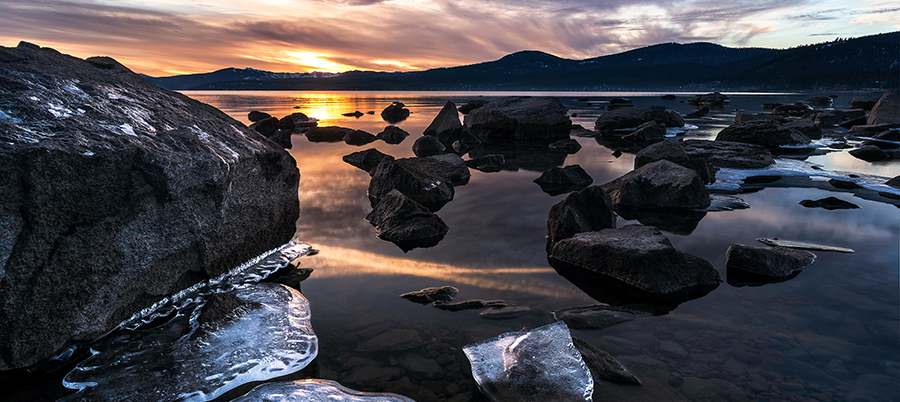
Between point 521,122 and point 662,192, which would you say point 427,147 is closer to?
point 521,122

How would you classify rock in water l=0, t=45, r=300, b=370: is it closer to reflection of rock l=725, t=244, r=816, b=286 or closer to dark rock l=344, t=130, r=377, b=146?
reflection of rock l=725, t=244, r=816, b=286

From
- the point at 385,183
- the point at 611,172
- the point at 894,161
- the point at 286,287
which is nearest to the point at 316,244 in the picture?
the point at 286,287

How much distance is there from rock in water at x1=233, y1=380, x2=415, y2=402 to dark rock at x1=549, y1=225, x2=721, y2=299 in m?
2.39

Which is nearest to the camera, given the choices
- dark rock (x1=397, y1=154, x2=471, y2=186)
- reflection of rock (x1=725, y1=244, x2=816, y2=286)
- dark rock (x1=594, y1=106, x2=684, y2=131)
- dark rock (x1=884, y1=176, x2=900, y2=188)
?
reflection of rock (x1=725, y1=244, x2=816, y2=286)

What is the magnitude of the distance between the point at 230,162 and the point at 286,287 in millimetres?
1259

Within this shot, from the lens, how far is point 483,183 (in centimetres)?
855

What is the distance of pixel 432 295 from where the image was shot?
3779 mm

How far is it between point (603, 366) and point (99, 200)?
11.6 ft

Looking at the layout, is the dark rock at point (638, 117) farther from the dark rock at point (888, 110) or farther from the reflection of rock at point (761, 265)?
the reflection of rock at point (761, 265)

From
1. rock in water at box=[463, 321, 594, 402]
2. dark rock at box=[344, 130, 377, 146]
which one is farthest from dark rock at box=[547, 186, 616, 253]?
dark rock at box=[344, 130, 377, 146]

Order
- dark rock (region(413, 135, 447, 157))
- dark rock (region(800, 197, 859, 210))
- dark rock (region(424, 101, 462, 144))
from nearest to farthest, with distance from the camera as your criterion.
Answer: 1. dark rock (region(800, 197, 859, 210))
2. dark rock (region(413, 135, 447, 157))
3. dark rock (region(424, 101, 462, 144))

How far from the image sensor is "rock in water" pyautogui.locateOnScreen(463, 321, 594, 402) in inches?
99.5

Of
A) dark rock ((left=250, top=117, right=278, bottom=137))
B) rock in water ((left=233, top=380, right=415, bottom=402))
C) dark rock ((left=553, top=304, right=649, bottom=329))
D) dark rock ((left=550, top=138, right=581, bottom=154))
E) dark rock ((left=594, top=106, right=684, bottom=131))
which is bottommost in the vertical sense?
rock in water ((left=233, top=380, right=415, bottom=402))

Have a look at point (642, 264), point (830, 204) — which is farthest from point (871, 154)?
point (642, 264)
